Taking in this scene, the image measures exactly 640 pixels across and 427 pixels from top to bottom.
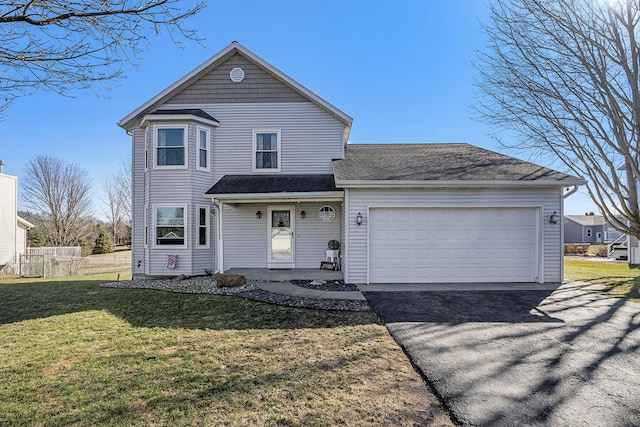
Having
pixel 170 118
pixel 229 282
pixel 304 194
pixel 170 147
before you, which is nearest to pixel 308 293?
pixel 229 282

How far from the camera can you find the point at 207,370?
13.0 ft

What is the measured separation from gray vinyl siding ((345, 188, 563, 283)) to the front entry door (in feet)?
10.6

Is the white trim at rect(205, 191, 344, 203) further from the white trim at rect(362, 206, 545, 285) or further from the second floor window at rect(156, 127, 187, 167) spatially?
the second floor window at rect(156, 127, 187, 167)

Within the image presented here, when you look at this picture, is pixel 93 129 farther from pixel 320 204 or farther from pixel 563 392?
pixel 563 392

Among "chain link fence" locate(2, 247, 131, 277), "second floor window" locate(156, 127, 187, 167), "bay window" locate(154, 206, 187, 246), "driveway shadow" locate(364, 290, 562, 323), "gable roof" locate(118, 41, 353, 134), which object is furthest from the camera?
"chain link fence" locate(2, 247, 131, 277)

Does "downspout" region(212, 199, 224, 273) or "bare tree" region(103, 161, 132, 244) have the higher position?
"bare tree" region(103, 161, 132, 244)

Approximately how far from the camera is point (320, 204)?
11.9 meters

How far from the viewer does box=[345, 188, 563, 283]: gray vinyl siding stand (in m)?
9.25

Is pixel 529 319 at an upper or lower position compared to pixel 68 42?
lower

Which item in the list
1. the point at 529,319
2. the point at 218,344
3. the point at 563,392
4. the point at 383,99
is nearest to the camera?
the point at 563,392

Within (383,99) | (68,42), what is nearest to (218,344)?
(68,42)

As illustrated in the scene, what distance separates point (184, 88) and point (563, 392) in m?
13.4

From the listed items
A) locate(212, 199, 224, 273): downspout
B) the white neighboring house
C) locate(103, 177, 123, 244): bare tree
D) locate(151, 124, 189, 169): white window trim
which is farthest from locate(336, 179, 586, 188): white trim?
locate(103, 177, 123, 244): bare tree

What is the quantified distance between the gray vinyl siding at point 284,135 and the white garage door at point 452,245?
3860 mm
